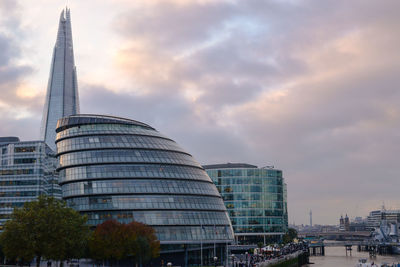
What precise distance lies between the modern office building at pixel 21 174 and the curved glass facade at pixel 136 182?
2510cm

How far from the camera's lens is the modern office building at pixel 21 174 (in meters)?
132

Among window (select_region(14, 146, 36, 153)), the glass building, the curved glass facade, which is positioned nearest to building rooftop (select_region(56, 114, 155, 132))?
the curved glass facade

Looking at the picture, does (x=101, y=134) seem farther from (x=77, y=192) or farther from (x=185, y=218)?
(x=185, y=218)

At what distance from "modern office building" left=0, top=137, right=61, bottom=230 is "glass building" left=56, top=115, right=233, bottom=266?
82.9 feet

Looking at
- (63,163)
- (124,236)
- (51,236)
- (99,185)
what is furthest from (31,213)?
(63,163)

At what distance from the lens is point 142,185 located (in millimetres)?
101312

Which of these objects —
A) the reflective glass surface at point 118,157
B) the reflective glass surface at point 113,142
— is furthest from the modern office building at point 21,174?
the reflective glass surface at point 118,157

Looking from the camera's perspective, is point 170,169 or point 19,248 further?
point 170,169

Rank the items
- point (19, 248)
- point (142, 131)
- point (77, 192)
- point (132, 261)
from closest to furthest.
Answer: point (19, 248), point (132, 261), point (77, 192), point (142, 131)

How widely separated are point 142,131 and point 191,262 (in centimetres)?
3063

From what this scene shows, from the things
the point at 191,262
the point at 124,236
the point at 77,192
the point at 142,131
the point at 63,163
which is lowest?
the point at 191,262

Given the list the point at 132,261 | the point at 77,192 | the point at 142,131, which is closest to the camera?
the point at 132,261

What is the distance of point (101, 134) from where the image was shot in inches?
4203

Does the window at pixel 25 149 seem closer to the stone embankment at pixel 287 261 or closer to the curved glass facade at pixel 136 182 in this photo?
the curved glass facade at pixel 136 182
